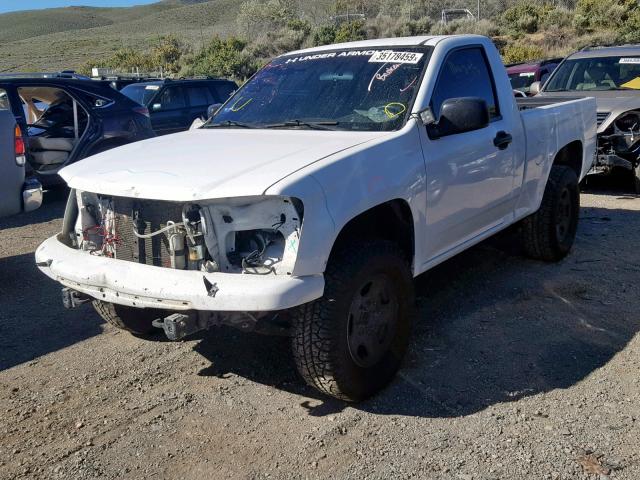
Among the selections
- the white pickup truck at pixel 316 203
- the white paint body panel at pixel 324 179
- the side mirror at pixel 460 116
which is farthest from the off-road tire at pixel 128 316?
the side mirror at pixel 460 116

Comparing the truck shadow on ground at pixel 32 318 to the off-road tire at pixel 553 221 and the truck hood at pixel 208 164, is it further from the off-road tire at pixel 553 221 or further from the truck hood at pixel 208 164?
the off-road tire at pixel 553 221

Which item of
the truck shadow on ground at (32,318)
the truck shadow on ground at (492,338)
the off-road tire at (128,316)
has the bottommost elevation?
the truck shadow on ground at (492,338)

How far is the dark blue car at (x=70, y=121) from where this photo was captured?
9.13 meters

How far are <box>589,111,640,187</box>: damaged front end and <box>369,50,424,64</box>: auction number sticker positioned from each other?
5154 mm

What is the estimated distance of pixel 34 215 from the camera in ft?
29.2

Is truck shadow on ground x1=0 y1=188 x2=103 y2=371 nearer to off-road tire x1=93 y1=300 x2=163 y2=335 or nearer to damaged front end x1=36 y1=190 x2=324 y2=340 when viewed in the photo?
off-road tire x1=93 y1=300 x2=163 y2=335

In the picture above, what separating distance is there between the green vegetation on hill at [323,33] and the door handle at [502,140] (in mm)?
24697

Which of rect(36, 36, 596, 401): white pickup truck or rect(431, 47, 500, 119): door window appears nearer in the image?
rect(36, 36, 596, 401): white pickup truck

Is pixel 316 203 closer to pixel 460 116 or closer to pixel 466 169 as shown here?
pixel 460 116

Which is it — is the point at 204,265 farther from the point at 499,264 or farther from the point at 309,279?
the point at 499,264

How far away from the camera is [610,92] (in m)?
9.59

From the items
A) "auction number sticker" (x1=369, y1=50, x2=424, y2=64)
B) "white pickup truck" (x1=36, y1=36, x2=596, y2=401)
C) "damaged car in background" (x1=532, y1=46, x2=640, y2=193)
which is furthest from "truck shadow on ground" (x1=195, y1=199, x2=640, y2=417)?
"damaged car in background" (x1=532, y1=46, x2=640, y2=193)

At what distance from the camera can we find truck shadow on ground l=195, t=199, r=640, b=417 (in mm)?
3916

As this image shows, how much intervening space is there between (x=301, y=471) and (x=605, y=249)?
4.37 m
